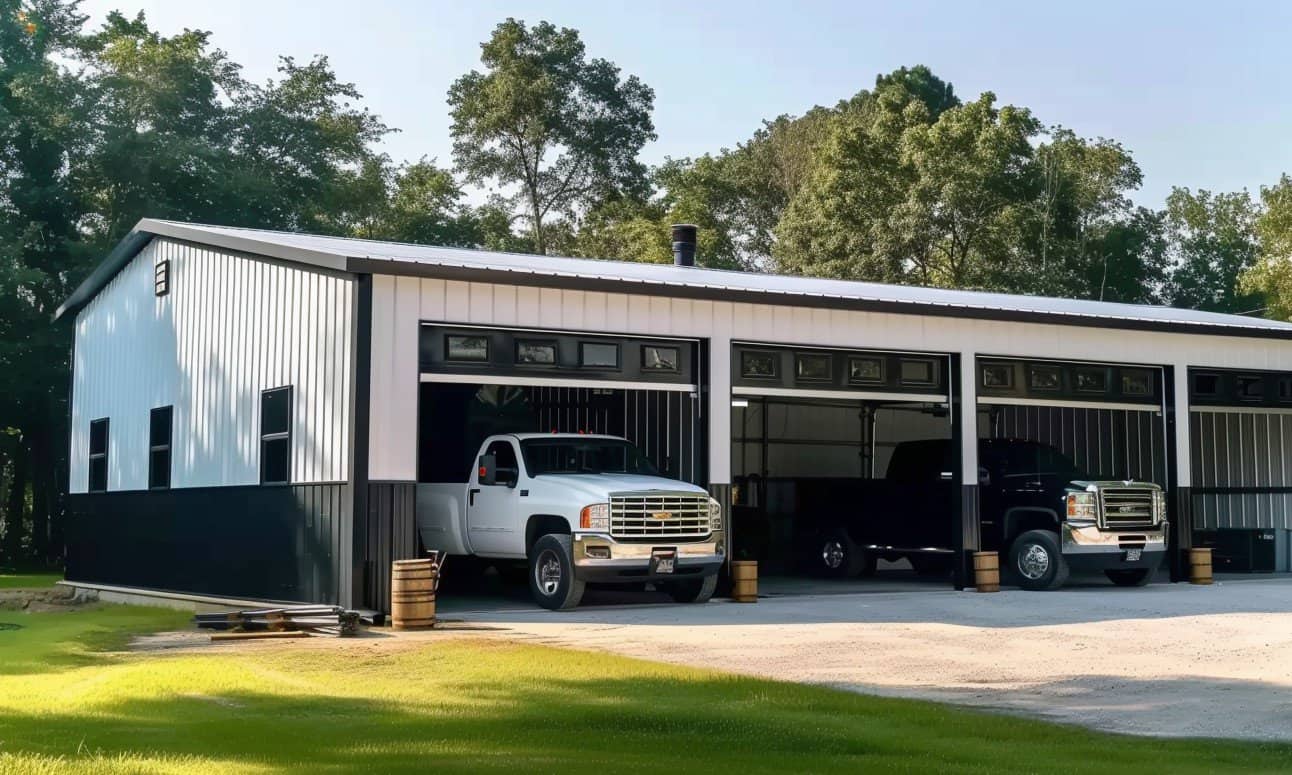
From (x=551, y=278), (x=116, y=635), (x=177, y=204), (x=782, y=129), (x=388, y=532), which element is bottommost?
(x=116, y=635)

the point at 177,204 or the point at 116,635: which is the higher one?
the point at 177,204

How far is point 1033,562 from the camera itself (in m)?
20.6

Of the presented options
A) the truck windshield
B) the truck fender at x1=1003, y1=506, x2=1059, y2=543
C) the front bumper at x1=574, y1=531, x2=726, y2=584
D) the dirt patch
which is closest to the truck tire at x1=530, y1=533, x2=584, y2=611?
the front bumper at x1=574, y1=531, x2=726, y2=584

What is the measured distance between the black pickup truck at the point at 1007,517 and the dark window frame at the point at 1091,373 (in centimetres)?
142

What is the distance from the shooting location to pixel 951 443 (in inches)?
843

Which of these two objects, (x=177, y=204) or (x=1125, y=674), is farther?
(x=177, y=204)

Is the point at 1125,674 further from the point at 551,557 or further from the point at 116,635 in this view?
the point at 116,635

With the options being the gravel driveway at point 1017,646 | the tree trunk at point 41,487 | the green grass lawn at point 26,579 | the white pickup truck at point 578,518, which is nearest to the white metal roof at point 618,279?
the white pickup truck at point 578,518

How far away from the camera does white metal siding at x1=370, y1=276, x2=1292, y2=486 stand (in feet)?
54.9

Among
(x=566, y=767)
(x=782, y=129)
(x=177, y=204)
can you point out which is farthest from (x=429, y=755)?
(x=782, y=129)

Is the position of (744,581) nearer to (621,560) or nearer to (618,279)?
(621,560)

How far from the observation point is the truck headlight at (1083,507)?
1992 centimetres

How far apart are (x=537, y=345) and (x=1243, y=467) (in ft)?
50.3

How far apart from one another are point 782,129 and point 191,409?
45103mm
